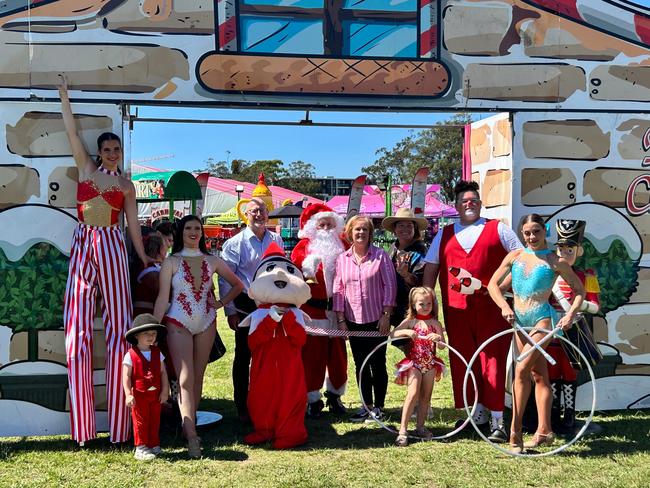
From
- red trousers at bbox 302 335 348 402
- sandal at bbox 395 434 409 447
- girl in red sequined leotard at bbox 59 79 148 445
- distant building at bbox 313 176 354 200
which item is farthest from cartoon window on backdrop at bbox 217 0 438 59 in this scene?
distant building at bbox 313 176 354 200

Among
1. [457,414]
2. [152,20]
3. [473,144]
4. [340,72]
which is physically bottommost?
[457,414]

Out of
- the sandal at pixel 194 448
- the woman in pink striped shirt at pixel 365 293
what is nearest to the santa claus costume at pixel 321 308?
the woman in pink striped shirt at pixel 365 293

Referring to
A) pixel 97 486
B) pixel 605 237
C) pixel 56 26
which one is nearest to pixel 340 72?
pixel 56 26

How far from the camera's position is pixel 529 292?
4672 millimetres

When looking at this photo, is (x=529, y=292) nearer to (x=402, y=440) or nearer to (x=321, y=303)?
(x=402, y=440)

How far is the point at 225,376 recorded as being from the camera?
7.44 m

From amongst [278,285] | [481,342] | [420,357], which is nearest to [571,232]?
[481,342]

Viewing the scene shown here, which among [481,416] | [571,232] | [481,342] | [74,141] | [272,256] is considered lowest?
[481,416]

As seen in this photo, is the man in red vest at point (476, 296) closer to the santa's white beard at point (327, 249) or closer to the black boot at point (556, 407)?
the black boot at point (556, 407)

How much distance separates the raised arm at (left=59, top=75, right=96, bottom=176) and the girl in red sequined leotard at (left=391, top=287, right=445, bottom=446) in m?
2.61

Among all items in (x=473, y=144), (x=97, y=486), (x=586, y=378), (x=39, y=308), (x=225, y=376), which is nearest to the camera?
(x=97, y=486)

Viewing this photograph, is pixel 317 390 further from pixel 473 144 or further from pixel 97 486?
pixel 473 144

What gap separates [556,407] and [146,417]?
323 cm

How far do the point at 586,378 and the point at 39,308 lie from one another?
14.9 feet
